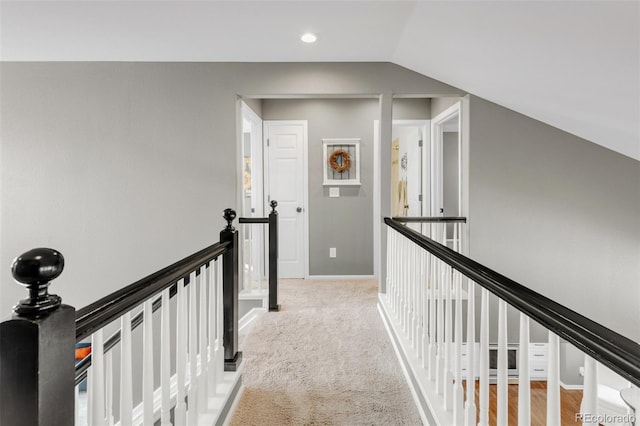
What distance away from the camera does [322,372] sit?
220cm

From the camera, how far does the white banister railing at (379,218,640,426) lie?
2.50ft

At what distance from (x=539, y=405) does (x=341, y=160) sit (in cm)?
321

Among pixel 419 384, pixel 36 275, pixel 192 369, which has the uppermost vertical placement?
pixel 36 275

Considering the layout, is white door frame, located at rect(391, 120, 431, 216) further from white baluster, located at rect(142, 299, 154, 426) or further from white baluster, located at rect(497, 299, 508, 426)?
white baluster, located at rect(142, 299, 154, 426)

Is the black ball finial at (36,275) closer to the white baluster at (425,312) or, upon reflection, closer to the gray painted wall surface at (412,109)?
the white baluster at (425,312)

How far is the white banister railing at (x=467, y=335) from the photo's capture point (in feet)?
2.50

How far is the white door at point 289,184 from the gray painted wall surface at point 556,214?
6.88 feet

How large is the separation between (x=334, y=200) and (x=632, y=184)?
3.05m

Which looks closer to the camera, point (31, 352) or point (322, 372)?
point (31, 352)

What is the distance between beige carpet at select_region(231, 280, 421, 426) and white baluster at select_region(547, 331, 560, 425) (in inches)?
40.0

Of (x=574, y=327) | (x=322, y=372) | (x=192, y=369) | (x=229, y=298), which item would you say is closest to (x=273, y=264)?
(x=322, y=372)

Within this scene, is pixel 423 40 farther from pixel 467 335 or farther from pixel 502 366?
pixel 502 366

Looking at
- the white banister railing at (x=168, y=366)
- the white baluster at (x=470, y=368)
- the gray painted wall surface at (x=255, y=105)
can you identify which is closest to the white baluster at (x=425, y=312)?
the white baluster at (x=470, y=368)

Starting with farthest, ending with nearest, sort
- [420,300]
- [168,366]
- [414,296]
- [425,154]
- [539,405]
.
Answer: [425,154] → [539,405] → [414,296] → [420,300] → [168,366]
